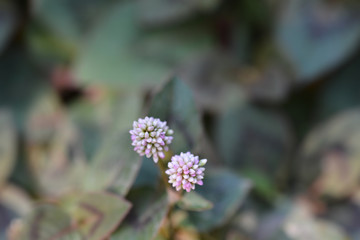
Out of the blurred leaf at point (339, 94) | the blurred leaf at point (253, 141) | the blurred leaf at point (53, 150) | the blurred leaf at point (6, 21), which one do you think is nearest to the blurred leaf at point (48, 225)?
the blurred leaf at point (53, 150)

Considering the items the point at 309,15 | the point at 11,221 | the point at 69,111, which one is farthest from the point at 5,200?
the point at 309,15

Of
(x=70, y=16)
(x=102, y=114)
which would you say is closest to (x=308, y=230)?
(x=102, y=114)

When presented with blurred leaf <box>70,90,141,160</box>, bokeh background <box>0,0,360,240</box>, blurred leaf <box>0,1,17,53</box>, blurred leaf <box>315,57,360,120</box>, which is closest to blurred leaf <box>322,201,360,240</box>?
bokeh background <box>0,0,360,240</box>

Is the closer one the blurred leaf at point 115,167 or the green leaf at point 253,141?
the blurred leaf at point 115,167

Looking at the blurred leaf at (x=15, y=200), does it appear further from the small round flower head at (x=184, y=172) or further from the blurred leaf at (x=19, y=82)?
the small round flower head at (x=184, y=172)

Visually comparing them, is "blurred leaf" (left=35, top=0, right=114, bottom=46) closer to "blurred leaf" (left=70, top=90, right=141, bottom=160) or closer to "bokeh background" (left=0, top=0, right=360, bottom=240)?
"bokeh background" (left=0, top=0, right=360, bottom=240)

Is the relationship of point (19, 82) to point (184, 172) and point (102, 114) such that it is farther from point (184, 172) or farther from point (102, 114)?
point (184, 172)
